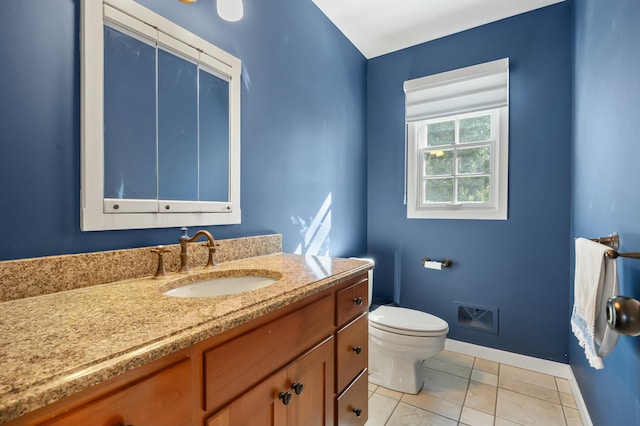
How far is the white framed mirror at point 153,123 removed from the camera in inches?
38.5

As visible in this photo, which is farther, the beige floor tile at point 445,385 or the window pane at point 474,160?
the window pane at point 474,160

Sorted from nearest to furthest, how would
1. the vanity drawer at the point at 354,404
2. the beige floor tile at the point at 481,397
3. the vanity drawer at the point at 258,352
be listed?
1. the vanity drawer at the point at 258,352
2. the vanity drawer at the point at 354,404
3. the beige floor tile at the point at 481,397

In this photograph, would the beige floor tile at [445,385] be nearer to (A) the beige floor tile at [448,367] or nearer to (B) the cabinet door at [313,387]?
(A) the beige floor tile at [448,367]

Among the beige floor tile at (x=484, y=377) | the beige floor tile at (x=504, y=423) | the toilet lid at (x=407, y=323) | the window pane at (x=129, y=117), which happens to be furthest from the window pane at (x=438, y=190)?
the window pane at (x=129, y=117)

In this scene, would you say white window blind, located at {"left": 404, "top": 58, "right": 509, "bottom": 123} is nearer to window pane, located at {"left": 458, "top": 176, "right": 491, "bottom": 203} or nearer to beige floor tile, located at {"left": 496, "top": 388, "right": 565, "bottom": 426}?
window pane, located at {"left": 458, "top": 176, "right": 491, "bottom": 203}

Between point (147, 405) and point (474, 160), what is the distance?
2492mm

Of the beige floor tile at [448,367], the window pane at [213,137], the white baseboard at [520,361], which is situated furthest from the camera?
the beige floor tile at [448,367]

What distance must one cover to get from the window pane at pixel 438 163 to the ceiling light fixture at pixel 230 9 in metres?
1.78

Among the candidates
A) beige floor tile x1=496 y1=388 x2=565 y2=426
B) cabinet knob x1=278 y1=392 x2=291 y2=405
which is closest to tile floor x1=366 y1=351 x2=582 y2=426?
beige floor tile x1=496 y1=388 x2=565 y2=426

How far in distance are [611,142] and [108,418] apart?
1.85m

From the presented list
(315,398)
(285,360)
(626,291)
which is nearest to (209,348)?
(285,360)

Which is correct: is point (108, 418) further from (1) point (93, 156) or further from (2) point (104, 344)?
(1) point (93, 156)

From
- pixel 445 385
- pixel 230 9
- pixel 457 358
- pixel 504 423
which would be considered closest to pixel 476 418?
pixel 504 423

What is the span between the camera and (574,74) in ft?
6.45
